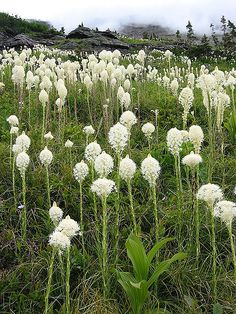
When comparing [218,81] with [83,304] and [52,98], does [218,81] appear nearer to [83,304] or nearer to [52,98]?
[83,304]

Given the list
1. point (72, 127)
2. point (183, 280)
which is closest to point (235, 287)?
point (183, 280)

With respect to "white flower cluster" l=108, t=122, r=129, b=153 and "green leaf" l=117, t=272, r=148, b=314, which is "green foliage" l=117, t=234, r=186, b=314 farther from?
"white flower cluster" l=108, t=122, r=129, b=153

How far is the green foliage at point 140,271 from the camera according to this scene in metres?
3.19

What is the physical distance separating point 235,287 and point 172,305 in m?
0.51

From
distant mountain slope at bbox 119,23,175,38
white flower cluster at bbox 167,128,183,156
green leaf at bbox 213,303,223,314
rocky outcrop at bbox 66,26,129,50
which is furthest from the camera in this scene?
distant mountain slope at bbox 119,23,175,38

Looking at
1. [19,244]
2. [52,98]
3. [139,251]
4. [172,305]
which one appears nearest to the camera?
[139,251]

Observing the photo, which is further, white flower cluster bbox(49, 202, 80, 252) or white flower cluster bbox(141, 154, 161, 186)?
white flower cluster bbox(141, 154, 161, 186)

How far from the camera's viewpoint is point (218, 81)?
5336 mm

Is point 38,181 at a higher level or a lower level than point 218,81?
lower

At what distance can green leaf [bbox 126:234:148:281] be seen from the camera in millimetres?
3213

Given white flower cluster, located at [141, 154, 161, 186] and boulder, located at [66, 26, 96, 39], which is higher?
boulder, located at [66, 26, 96, 39]

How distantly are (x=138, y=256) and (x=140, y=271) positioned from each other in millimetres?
129

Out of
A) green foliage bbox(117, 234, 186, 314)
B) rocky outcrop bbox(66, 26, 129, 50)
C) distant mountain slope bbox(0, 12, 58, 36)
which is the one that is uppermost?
distant mountain slope bbox(0, 12, 58, 36)

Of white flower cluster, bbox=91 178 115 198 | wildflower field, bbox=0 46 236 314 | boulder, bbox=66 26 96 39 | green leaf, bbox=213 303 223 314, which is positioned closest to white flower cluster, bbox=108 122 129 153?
wildflower field, bbox=0 46 236 314
